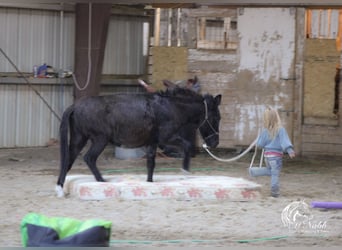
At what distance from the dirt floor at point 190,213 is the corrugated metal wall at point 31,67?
3260mm

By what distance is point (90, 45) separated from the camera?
44.0ft

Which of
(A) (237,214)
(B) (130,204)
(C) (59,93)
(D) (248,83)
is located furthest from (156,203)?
→ (C) (59,93)

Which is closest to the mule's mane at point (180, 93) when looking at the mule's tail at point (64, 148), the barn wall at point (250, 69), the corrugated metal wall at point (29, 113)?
the mule's tail at point (64, 148)

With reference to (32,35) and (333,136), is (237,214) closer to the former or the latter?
(333,136)

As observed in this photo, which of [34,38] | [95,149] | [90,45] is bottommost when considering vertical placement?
[95,149]

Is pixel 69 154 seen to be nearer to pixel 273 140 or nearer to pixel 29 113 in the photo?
pixel 273 140

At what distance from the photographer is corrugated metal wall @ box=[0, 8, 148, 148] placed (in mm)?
14695

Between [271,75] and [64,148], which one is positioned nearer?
[64,148]

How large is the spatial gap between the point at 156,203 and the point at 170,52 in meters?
6.60

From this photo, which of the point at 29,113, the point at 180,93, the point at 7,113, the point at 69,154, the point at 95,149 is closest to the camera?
the point at 95,149

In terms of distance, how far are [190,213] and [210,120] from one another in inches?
85.3

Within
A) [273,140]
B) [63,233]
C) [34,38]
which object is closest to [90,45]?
[34,38]

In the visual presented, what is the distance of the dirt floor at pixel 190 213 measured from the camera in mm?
6453

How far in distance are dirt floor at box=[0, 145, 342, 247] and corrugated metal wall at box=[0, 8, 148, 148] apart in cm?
326
